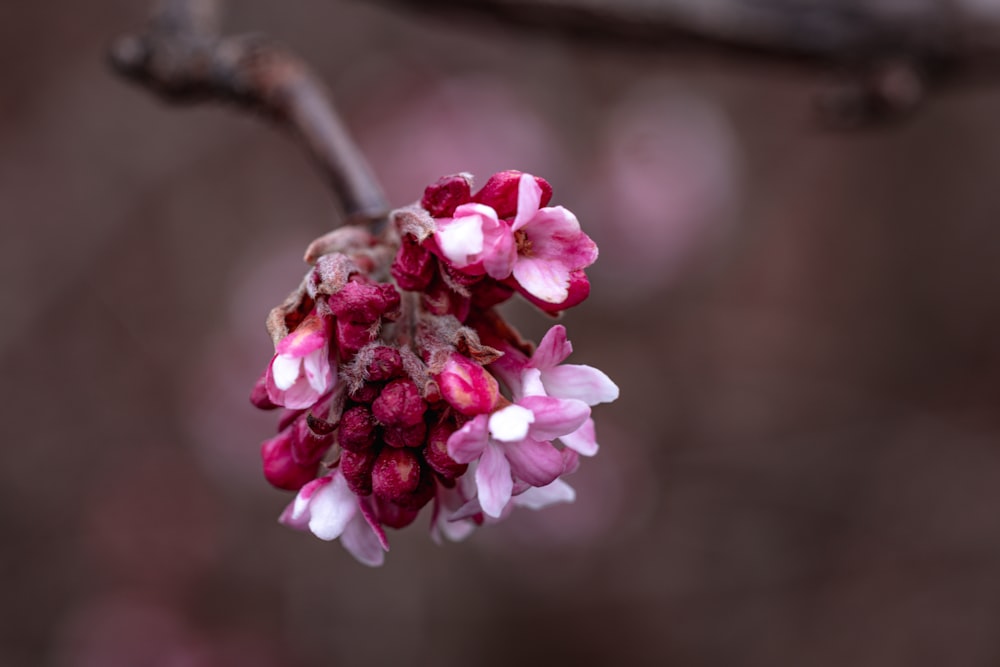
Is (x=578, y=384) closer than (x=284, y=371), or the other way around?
(x=284, y=371)

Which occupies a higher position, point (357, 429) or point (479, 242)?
point (479, 242)

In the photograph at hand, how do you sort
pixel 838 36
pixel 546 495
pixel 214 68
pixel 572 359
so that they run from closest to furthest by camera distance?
pixel 546 495
pixel 214 68
pixel 838 36
pixel 572 359

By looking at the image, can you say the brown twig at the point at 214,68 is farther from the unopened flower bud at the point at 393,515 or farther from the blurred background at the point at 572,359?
the blurred background at the point at 572,359

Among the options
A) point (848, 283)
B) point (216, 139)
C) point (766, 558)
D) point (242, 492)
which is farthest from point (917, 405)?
point (216, 139)

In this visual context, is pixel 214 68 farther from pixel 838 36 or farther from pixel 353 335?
pixel 838 36

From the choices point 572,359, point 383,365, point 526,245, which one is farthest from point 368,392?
point 572,359

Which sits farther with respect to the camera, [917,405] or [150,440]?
[917,405]

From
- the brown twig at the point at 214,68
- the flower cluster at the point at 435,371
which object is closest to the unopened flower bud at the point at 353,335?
the flower cluster at the point at 435,371

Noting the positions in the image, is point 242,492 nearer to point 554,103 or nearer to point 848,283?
point 554,103
